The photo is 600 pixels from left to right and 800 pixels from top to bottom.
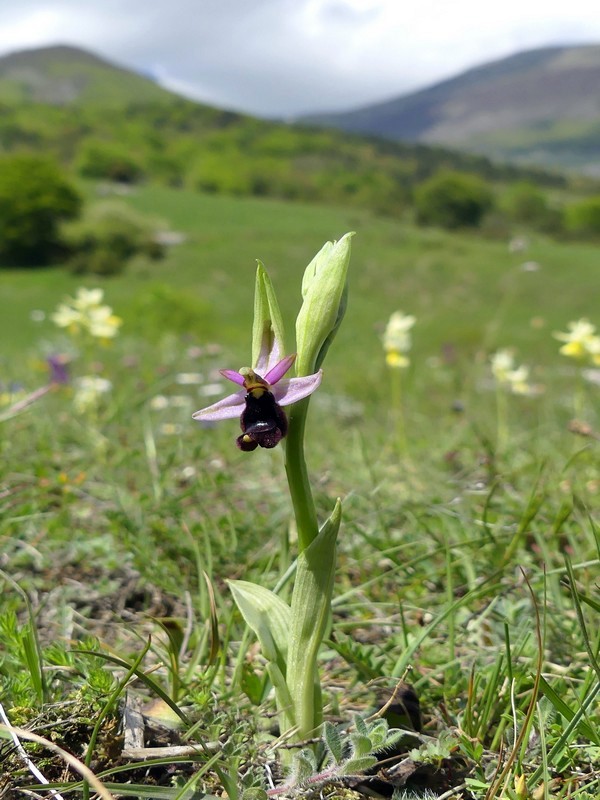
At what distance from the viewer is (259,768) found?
0.93 meters

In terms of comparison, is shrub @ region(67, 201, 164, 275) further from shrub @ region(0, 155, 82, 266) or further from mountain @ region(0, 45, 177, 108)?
mountain @ region(0, 45, 177, 108)

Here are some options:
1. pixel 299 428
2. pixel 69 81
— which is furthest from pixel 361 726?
pixel 69 81

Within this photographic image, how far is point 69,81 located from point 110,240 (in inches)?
6734

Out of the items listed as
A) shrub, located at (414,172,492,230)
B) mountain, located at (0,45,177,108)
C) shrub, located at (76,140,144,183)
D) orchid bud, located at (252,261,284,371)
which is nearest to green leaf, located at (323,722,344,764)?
orchid bud, located at (252,261,284,371)

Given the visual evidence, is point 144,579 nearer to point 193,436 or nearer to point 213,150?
point 193,436

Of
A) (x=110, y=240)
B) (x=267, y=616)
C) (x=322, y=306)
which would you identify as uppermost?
(x=110, y=240)

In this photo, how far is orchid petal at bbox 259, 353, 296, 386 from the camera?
89cm

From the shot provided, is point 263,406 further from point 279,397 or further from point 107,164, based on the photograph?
point 107,164

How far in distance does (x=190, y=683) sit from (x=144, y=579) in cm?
45

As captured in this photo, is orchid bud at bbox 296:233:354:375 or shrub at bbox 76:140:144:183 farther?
shrub at bbox 76:140:144:183

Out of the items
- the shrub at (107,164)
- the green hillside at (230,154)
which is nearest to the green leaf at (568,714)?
the green hillside at (230,154)

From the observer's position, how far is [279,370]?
89 cm

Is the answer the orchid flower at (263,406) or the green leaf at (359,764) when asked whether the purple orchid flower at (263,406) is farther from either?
the green leaf at (359,764)

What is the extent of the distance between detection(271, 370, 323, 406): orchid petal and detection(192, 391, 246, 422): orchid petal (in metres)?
0.05
